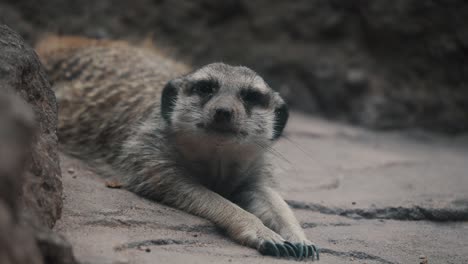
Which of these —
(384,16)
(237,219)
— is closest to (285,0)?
(384,16)

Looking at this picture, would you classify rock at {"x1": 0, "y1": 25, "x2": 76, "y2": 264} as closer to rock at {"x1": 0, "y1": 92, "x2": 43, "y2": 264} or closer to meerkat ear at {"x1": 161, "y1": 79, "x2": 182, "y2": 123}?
rock at {"x1": 0, "y1": 92, "x2": 43, "y2": 264}

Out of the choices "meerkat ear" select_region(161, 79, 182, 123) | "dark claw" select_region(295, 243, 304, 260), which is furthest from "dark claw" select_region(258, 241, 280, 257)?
"meerkat ear" select_region(161, 79, 182, 123)

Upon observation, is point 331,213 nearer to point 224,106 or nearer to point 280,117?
point 280,117

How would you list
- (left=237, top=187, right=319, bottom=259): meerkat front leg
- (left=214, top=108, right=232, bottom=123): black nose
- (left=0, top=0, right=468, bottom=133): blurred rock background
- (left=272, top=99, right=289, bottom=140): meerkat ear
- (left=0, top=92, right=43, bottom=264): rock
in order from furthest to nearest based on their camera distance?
(left=0, top=0, right=468, bottom=133): blurred rock background → (left=272, top=99, right=289, bottom=140): meerkat ear → (left=214, top=108, right=232, bottom=123): black nose → (left=237, top=187, right=319, bottom=259): meerkat front leg → (left=0, top=92, right=43, bottom=264): rock

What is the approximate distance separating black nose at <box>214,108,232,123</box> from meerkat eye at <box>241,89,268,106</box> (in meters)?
0.43

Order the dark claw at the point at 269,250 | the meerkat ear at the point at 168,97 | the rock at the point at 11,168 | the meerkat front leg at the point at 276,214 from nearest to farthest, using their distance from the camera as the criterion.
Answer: the rock at the point at 11,168, the dark claw at the point at 269,250, the meerkat front leg at the point at 276,214, the meerkat ear at the point at 168,97

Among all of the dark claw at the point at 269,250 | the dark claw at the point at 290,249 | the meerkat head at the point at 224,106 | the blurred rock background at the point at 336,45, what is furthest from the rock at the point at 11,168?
the blurred rock background at the point at 336,45

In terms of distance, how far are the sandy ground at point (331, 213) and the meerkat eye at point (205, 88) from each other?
2.32 ft

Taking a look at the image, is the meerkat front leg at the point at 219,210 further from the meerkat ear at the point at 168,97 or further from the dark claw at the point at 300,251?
the meerkat ear at the point at 168,97

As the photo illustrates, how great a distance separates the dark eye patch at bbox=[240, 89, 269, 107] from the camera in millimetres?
3886

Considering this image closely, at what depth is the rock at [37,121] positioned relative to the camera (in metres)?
2.54

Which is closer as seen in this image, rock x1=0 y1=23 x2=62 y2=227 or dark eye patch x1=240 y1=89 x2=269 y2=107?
rock x1=0 y1=23 x2=62 y2=227

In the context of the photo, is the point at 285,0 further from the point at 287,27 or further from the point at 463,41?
the point at 463,41

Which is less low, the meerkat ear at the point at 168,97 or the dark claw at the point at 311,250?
the meerkat ear at the point at 168,97
